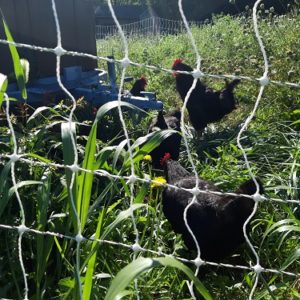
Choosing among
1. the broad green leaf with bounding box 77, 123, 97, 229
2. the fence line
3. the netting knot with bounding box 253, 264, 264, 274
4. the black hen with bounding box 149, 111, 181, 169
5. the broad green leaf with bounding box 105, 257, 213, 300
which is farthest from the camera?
the fence line

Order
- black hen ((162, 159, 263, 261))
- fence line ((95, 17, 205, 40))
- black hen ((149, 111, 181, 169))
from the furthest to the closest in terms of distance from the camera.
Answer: fence line ((95, 17, 205, 40)) → black hen ((149, 111, 181, 169)) → black hen ((162, 159, 263, 261))

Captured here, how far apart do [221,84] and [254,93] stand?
85 cm

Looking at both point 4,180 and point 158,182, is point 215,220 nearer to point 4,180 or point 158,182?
point 158,182

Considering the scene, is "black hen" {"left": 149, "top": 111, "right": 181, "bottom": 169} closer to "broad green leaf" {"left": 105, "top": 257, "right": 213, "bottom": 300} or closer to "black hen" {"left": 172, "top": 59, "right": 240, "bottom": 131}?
"black hen" {"left": 172, "top": 59, "right": 240, "bottom": 131}

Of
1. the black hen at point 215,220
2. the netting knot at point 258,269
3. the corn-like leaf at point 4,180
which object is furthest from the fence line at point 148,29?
the netting knot at point 258,269

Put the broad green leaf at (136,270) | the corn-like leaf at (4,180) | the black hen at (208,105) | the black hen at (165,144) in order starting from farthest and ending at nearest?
the black hen at (208,105) → the black hen at (165,144) → the corn-like leaf at (4,180) → the broad green leaf at (136,270)

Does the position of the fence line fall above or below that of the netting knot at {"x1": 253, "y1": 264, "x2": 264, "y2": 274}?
above

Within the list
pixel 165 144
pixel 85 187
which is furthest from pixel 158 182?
pixel 165 144

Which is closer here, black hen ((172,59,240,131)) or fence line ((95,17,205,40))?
black hen ((172,59,240,131))

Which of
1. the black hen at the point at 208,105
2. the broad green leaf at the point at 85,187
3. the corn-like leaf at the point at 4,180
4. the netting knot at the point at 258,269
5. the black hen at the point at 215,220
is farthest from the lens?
the black hen at the point at 208,105

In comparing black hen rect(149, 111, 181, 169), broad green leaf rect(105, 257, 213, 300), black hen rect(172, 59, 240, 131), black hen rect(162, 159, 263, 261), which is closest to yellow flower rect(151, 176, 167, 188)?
black hen rect(162, 159, 263, 261)

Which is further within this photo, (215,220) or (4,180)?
(215,220)

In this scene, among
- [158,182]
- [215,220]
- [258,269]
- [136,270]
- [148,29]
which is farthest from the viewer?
[148,29]

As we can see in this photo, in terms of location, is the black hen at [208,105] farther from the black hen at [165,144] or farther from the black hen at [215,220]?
the black hen at [215,220]
